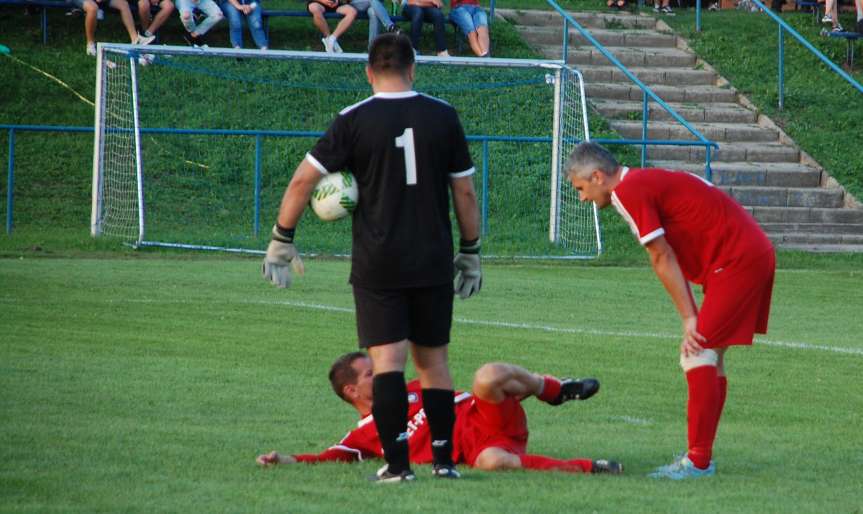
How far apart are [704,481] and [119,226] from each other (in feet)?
49.3

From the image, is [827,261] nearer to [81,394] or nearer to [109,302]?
[109,302]

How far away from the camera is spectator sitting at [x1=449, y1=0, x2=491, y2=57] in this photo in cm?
2500

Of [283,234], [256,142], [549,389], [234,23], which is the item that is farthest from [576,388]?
[234,23]

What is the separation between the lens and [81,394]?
8.57 m

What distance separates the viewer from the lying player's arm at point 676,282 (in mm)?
6480

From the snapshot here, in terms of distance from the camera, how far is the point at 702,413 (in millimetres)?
6633

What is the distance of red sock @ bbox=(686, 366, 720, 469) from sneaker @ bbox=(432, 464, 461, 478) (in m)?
1.11

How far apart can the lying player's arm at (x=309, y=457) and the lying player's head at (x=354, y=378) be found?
27 cm

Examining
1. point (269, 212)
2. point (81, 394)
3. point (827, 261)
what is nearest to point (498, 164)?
point (269, 212)

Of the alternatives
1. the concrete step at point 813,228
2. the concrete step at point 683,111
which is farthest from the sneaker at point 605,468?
the concrete step at point 683,111

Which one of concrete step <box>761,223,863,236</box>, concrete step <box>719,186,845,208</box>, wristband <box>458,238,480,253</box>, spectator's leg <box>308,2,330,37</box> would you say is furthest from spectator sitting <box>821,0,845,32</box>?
wristband <box>458,238,480,253</box>

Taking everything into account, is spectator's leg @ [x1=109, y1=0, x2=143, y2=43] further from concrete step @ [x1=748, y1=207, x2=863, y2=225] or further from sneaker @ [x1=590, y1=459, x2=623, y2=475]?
sneaker @ [x1=590, y1=459, x2=623, y2=475]

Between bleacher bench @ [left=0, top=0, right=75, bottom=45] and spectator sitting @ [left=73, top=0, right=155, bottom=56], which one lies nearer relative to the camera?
spectator sitting @ [left=73, top=0, right=155, bottom=56]

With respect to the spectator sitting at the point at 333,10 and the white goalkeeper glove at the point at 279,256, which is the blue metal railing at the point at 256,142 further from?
the white goalkeeper glove at the point at 279,256
